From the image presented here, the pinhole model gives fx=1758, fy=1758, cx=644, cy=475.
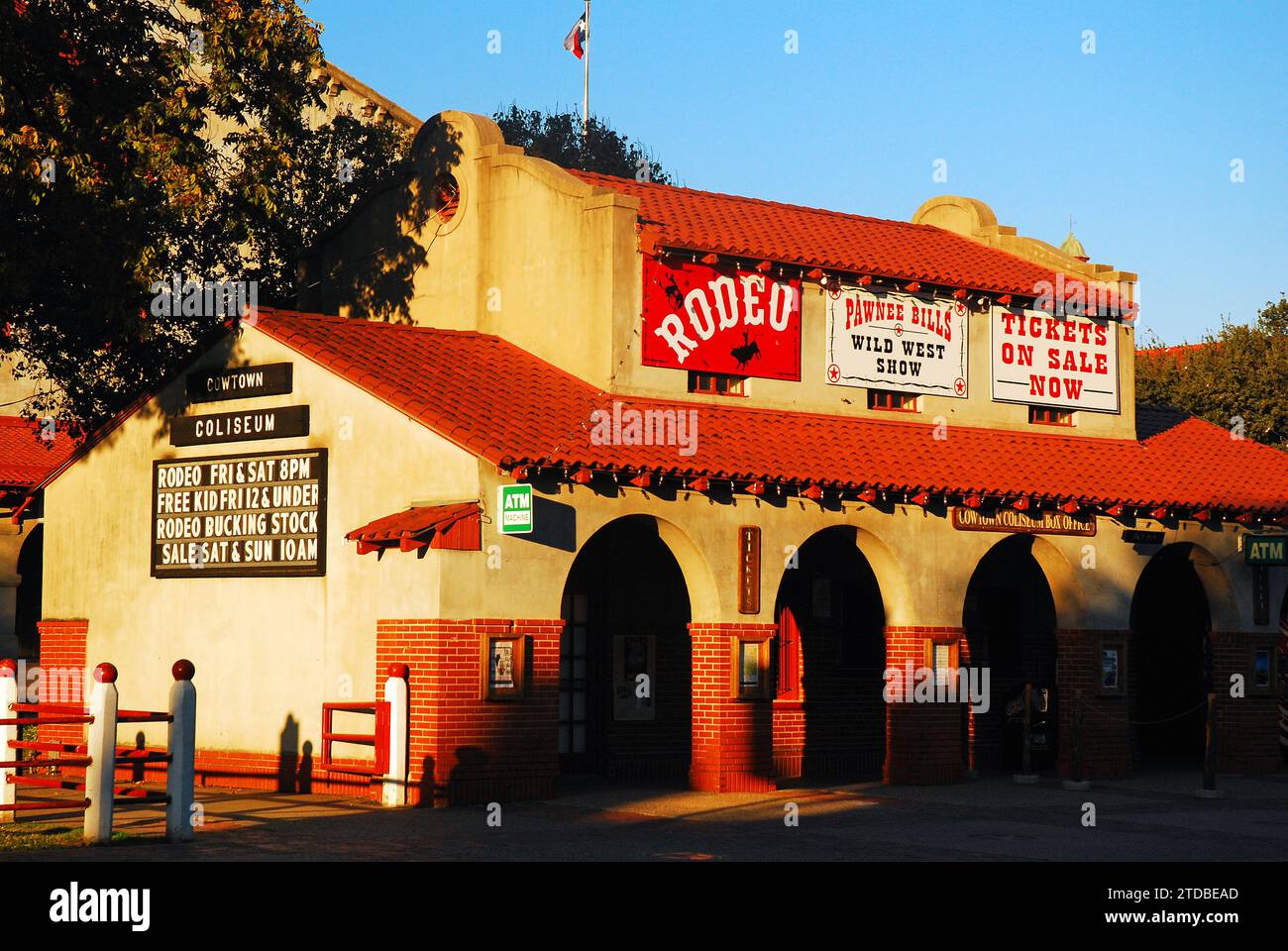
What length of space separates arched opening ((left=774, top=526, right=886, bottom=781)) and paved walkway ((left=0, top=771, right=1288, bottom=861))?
298 cm

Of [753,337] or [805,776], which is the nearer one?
[753,337]

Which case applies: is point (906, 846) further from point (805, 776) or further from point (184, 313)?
point (184, 313)

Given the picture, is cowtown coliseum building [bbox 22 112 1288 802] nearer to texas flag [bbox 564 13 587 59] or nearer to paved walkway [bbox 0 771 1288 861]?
paved walkway [bbox 0 771 1288 861]

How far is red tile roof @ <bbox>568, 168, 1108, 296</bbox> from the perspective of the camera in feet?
79.3

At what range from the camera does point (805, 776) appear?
2588 centimetres

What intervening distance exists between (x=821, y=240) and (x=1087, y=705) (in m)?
7.78

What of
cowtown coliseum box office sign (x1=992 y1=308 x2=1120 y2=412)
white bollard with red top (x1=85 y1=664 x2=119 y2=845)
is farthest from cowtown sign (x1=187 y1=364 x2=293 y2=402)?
cowtown coliseum box office sign (x1=992 y1=308 x2=1120 y2=412)

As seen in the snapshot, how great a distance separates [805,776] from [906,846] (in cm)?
933

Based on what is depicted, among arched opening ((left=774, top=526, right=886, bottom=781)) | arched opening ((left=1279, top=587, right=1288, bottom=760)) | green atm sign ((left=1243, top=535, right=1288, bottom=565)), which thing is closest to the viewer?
arched opening ((left=774, top=526, right=886, bottom=781))

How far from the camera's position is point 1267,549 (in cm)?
2666

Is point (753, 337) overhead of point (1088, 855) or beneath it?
overhead

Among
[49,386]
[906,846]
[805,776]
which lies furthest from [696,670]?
[49,386]

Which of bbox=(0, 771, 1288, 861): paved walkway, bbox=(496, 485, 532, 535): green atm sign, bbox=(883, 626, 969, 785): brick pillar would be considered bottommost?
bbox=(0, 771, 1288, 861): paved walkway

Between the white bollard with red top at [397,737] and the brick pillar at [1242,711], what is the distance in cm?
1354
